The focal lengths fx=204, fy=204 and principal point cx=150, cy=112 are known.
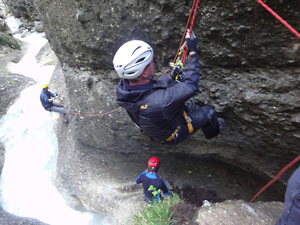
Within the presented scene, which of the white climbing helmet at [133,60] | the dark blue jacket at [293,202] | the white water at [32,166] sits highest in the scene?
the white climbing helmet at [133,60]

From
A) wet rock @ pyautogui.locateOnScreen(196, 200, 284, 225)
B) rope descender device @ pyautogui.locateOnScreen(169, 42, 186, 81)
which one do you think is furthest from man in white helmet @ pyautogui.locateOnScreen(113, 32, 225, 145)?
wet rock @ pyautogui.locateOnScreen(196, 200, 284, 225)

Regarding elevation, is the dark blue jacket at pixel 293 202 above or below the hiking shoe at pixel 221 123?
above

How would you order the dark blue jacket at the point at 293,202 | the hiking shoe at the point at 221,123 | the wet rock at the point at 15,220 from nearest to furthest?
the dark blue jacket at the point at 293,202
the hiking shoe at the point at 221,123
the wet rock at the point at 15,220

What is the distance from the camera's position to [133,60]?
7.26 ft

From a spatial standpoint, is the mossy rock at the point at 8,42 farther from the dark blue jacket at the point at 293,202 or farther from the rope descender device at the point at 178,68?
the dark blue jacket at the point at 293,202

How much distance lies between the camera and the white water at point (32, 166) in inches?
227

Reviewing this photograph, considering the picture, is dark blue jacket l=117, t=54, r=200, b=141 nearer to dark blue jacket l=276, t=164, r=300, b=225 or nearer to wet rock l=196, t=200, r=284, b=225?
dark blue jacket l=276, t=164, r=300, b=225

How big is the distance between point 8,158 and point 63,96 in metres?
2.90

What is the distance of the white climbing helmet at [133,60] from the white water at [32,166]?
4.30 m

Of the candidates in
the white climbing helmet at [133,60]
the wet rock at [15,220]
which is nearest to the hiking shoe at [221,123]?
the white climbing helmet at [133,60]

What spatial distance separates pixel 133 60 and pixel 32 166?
656 cm

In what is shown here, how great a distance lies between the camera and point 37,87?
934 cm

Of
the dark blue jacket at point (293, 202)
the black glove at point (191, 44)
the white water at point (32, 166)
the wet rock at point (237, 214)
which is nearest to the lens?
the dark blue jacket at point (293, 202)

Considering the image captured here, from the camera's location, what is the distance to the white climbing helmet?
7.20 ft
